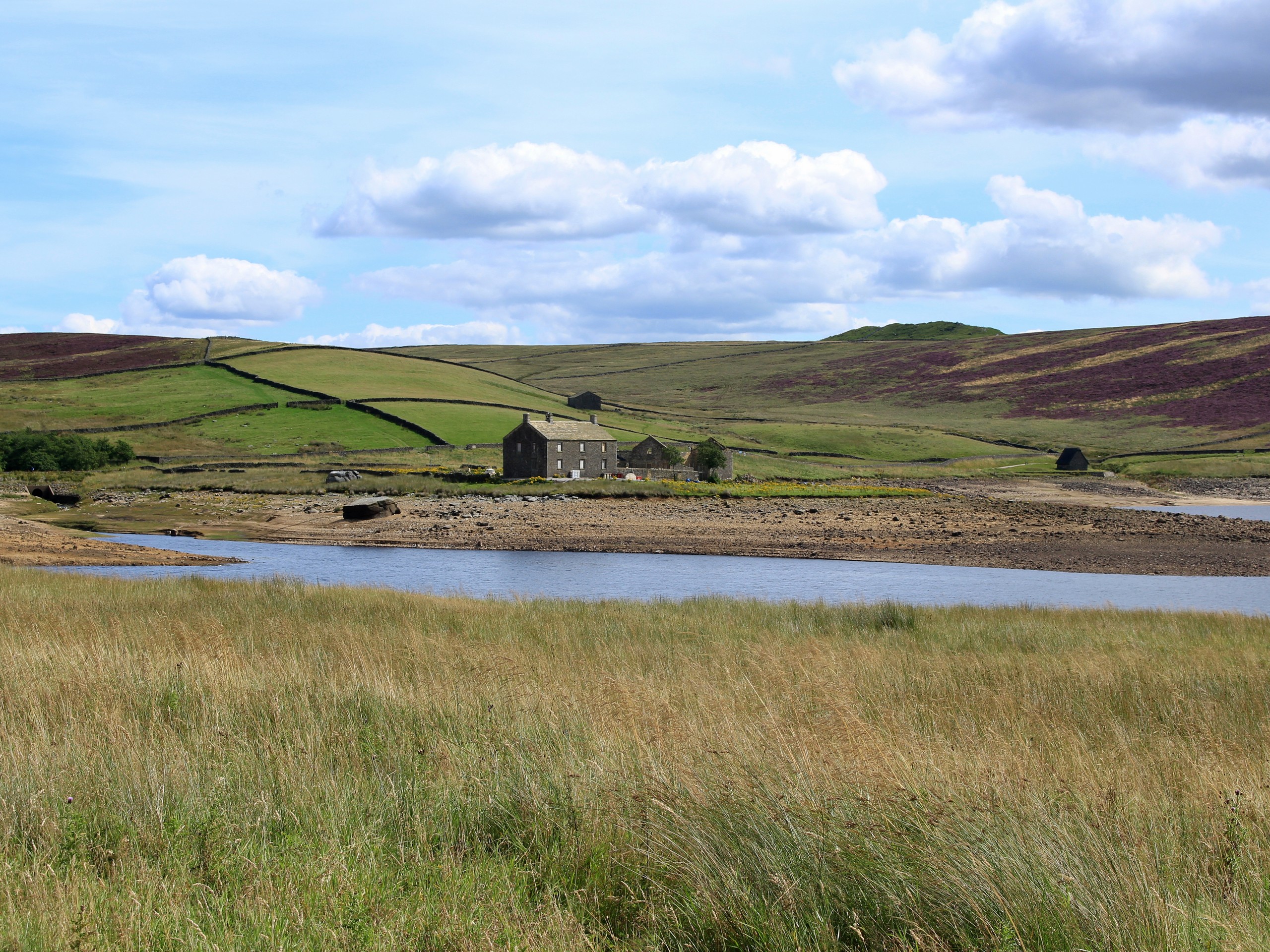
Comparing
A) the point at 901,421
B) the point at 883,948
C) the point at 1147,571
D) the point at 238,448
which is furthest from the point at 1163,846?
the point at 901,421

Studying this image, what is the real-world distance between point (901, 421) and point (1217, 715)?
128m

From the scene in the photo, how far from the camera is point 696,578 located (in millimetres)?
35031

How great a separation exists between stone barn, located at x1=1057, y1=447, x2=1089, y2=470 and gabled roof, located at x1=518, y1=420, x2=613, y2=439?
44301mm

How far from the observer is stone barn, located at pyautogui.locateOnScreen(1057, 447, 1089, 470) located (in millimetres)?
94500

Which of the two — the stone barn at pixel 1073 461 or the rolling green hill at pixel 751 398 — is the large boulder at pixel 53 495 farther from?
the stone barn at pixel 1073 461

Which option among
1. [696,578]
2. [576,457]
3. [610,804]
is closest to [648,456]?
[576,457]

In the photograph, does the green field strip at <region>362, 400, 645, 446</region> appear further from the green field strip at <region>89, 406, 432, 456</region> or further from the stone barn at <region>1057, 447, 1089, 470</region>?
the stone barn at <region>1057, 447, 1089, 470</region>

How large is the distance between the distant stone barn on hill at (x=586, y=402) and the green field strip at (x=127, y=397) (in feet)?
118

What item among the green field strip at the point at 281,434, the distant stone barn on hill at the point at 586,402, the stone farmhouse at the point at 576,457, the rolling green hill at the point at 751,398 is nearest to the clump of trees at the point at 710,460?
the stone farmhouse at the point at 576,457

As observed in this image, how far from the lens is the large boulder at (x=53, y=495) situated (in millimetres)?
57250

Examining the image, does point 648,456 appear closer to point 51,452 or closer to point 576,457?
point 576,457

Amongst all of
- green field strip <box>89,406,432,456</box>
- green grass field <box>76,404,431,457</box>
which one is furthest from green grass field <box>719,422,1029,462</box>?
green grass field <box>76,404,431,457</box>

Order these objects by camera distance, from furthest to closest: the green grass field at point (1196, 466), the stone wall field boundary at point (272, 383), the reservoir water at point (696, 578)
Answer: the stone wall field boundary at point (272, 383)
the green grass field at point (1196, 466)
the reservoir water at point (696, 578)

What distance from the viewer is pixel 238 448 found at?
8944 centimetres
